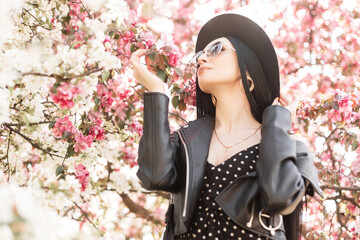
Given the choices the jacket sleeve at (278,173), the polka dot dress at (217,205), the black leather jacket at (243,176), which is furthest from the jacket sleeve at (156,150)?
the jacket sleeve at (278,173)

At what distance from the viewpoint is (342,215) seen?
4.30 metres

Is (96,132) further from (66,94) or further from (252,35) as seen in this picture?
(252,35)

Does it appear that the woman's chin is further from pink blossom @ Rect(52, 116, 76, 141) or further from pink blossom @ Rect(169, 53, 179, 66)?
pink blossom @ Rect(52, 116, 76, 141)

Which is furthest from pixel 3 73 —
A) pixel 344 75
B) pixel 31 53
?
pixel 344 75

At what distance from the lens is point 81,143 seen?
2.55 meters

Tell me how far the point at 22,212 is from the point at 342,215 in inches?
158

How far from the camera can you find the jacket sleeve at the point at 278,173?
5.51 ft

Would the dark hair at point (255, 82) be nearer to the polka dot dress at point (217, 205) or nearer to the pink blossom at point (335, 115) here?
the polka dot dress at point (217, 205)

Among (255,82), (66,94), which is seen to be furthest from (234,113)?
(66,94)

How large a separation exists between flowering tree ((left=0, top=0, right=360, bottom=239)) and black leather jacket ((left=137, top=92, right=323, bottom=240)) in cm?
38

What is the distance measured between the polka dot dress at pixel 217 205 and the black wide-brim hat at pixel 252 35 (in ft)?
1.51

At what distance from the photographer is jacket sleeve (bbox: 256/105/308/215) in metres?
1.68

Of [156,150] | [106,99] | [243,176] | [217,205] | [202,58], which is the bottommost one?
[217,205]

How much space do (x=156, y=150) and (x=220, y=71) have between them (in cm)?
52
